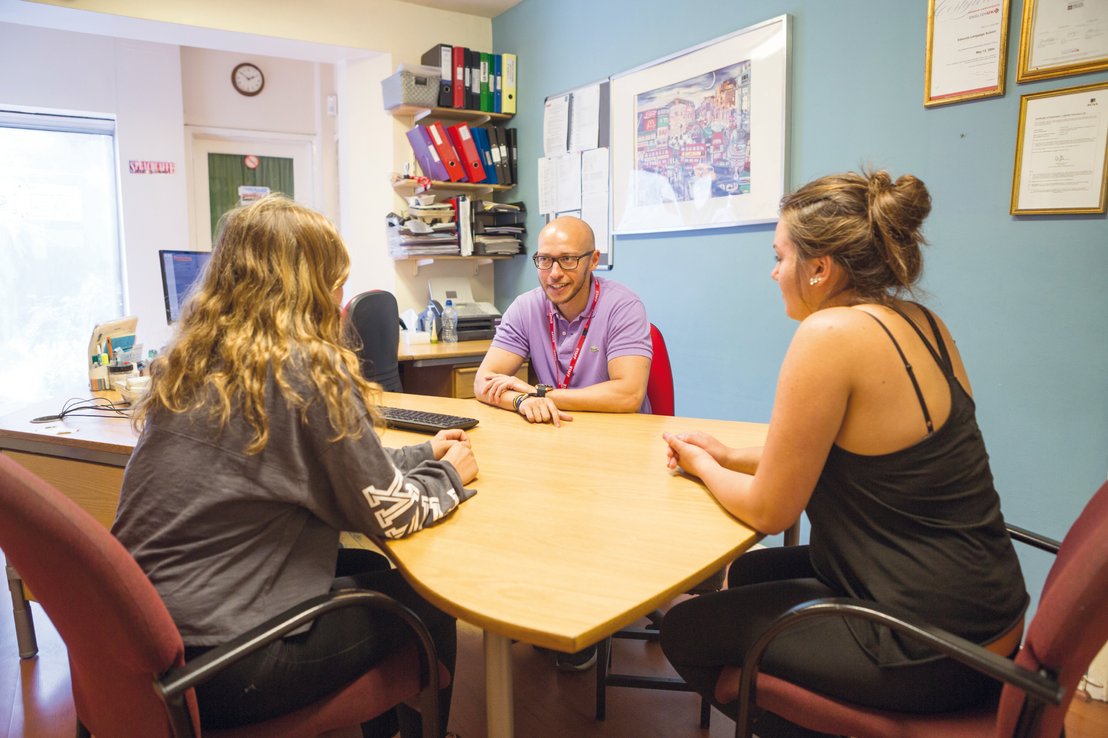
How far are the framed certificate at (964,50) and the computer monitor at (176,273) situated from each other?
2869mm

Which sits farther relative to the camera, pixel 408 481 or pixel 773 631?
pixel 408 481

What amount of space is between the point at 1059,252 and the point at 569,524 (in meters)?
1.71

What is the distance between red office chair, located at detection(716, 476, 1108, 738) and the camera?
855mm

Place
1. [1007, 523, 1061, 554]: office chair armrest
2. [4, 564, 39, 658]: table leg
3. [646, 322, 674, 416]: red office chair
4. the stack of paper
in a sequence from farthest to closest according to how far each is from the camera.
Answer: the stack of paper → [646, 322, 674, 416]: red office chair → [4, 564, 39, 658]: table leg → [1007, 523, 1061, 554]: office chair armrest

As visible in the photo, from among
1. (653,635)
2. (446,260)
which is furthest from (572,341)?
(446,260)

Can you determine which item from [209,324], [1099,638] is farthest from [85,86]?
[1099,638]

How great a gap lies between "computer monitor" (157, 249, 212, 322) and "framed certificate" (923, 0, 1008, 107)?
287 centimetres

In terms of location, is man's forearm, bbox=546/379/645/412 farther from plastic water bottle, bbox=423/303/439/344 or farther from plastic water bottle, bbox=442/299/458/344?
plastic water bottle, bbox=423/303/439/344

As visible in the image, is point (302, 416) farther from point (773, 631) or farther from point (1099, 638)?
point (1099, 638)

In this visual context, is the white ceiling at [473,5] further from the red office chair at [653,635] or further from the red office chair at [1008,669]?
the red office chair at [1008,669]

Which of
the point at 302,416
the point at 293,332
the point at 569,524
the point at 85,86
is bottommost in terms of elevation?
the point at 569,524

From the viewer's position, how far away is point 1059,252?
2.01m

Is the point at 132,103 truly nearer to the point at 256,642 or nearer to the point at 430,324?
the point at 430,324

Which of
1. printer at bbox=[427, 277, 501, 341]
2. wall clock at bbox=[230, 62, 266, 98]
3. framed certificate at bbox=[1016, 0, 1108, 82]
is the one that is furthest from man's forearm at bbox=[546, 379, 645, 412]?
wall clock at bbox=[230, 62, 266, 98]
